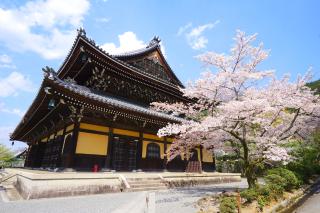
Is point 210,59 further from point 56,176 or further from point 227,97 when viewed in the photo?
point 56,176

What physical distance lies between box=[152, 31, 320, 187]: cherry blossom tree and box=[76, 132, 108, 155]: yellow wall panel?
4.32 m

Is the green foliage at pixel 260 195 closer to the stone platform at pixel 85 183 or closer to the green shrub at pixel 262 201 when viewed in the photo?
the green shrub at pixel 262 201

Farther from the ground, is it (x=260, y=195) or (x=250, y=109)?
(x=250, y=109)

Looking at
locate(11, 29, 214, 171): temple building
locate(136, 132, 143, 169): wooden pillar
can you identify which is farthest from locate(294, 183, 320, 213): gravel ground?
locate(136, 132, 143, 169): wooden pillar

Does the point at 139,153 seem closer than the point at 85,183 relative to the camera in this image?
No

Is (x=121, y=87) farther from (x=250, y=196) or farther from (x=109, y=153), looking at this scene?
(x=250, y=196)

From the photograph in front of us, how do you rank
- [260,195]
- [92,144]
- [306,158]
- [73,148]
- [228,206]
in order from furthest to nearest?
[306,158]
[92,144]
[73,148]
[260,195]
[228,206]

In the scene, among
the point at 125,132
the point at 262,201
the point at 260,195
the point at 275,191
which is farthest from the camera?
the point at 125,132

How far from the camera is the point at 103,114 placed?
13102mm

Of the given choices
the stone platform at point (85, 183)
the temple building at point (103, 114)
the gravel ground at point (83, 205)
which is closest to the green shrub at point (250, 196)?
the gravel ground at point (83, 205)

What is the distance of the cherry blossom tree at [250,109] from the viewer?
33.1ft

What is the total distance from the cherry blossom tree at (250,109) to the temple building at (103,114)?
12.4 ft

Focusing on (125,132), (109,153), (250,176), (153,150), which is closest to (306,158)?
(250,176)

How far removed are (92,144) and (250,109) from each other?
8.82 meters
